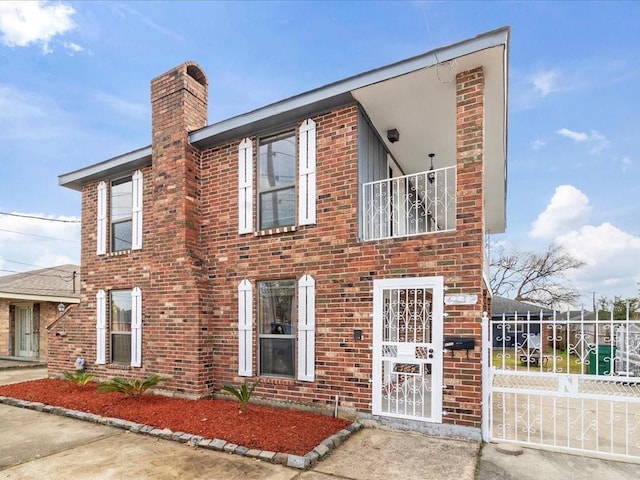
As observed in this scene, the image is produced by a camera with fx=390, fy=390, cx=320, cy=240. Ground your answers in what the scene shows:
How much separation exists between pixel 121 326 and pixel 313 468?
19.6ft

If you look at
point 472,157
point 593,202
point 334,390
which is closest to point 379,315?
point 334,390

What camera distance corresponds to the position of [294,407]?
6074 mm

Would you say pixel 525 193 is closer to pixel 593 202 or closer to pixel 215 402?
pixel 593 202

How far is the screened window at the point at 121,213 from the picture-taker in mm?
8570

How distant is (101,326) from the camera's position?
8484 mm

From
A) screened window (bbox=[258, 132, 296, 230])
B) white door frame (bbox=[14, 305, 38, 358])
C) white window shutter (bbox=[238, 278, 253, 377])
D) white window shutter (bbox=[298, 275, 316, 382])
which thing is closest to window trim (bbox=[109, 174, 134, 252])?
white window shutter (bbox=[238, 278, 253, 377])

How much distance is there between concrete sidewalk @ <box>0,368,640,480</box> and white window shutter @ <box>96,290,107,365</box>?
3184mm

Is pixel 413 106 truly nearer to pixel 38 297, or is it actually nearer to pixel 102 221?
pixel 102 221

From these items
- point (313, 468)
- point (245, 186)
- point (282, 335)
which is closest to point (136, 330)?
point (282, 335)

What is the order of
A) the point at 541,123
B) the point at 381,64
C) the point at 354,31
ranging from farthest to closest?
1. the point at 541,123
2. the point at 354,31
3. the point at 381,64

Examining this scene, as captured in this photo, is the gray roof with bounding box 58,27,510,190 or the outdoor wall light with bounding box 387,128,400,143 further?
the outdoor wall light with bounding box 387,128,400,143

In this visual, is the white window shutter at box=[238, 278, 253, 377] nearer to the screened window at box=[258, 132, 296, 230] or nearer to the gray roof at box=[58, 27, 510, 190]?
the screened window at box=[258, 132, 296, 230]

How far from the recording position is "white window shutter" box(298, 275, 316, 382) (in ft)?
19.7

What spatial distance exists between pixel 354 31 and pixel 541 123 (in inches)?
483
